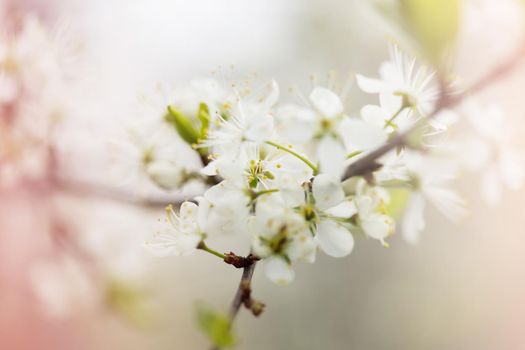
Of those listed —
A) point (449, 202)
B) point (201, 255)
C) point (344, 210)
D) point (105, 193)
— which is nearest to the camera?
point (344, 210)

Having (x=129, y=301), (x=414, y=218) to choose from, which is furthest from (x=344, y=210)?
(x=129, y=301)

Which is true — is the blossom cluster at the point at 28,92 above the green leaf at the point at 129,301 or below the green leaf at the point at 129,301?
above

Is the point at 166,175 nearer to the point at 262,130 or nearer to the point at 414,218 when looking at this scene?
the point at 262,130

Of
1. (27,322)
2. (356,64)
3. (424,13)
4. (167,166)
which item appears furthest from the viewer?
(356,64)

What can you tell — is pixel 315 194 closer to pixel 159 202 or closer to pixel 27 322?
pixel 159 202

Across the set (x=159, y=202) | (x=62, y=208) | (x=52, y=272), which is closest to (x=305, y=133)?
(x=159, y=202)

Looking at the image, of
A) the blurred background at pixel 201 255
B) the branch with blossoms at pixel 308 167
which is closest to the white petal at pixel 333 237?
the branch with blossoms at pixel 308 167

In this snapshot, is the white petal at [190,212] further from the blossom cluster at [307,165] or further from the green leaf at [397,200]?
the green leaf at [397,200]
